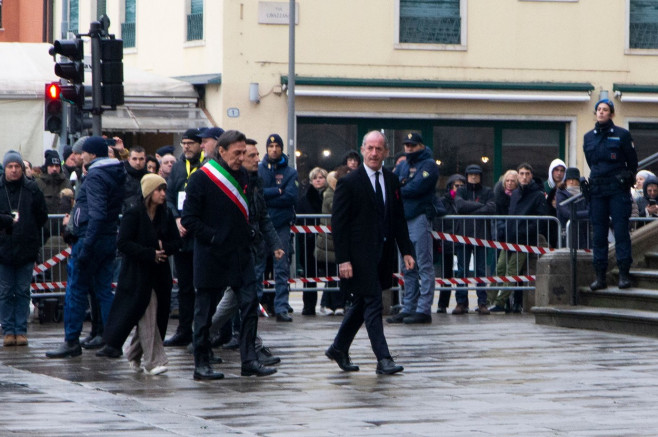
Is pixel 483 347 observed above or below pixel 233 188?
below

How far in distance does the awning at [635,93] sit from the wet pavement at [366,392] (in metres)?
15.6

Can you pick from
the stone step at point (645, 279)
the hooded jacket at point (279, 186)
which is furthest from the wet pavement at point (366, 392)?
the hooded jacket at point (279, 186)

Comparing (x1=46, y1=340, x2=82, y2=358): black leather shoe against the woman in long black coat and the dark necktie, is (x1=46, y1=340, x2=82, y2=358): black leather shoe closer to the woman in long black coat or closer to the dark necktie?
the woman in long black coat

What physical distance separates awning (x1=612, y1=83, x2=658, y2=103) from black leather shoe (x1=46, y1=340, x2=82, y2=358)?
1848cm

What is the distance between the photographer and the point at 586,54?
29891mm

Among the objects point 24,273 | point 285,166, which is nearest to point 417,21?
point 285,166

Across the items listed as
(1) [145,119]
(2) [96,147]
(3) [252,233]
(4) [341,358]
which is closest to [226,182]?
(3) [252,233]

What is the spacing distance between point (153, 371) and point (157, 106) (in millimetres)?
17086

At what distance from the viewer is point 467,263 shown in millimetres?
18344

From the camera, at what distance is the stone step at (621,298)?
15.2 metres

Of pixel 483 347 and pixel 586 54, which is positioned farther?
pixel 586 54

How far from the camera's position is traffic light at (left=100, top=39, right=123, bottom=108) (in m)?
16.9

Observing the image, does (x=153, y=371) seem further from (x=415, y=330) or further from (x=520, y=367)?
(x=415, y=330)

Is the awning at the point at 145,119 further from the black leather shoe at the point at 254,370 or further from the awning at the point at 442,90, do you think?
the black leather shoe at the point at 254,370
